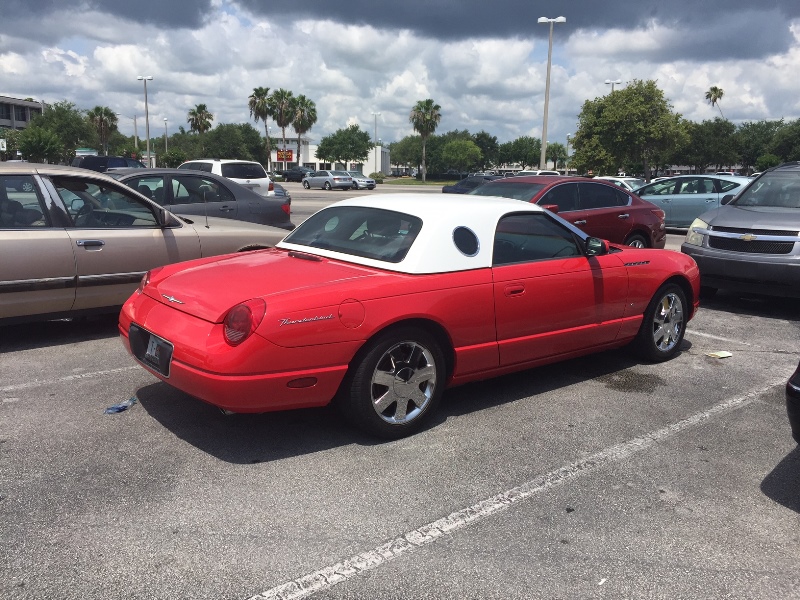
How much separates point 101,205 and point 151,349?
3.00 metres

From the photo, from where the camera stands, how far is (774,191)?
9.05 metres

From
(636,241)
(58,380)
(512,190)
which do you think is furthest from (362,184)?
(58,380)

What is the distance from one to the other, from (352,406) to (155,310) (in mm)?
1371

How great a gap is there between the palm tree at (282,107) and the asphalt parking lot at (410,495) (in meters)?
71.0

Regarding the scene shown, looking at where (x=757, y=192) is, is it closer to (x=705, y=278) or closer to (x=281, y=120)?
(x=705, y=278)

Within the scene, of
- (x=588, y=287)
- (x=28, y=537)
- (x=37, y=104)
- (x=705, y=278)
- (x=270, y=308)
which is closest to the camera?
(x=28, y=537)

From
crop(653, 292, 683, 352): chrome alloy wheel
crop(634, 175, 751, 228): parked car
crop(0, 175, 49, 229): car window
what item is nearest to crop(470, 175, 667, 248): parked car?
crop(653, 292, 683, 352): chrome alloy wheel

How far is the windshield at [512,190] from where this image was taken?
924 centimetres

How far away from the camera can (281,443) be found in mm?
4316

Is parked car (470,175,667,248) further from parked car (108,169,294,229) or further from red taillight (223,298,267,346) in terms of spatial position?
red taillight (223,298,267,346)

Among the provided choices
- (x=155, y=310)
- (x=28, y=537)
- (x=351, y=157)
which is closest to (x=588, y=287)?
(x=155, y=310)

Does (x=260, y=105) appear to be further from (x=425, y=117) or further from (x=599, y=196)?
(x=599, y=196)

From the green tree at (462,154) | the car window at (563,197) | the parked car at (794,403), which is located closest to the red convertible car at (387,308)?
the parked car at (794,403)

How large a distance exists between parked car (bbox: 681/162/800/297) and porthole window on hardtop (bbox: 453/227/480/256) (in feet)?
15.4
